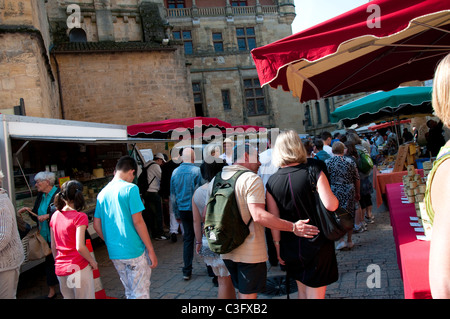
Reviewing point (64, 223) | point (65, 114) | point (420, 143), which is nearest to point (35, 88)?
point (65, 114)

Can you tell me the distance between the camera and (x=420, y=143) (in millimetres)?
10781

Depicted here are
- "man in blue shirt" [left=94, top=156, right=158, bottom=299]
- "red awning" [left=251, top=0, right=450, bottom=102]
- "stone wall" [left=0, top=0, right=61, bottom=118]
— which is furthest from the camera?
"stone wall" [left=0, top=0, right=61, bottom=118]

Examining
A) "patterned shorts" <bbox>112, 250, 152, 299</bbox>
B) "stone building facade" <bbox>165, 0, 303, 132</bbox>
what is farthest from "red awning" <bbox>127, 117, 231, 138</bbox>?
"stone building facade" <bbox>165, 0, 303, 132</bbox>

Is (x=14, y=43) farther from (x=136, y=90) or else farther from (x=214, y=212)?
(x=214, y=212)

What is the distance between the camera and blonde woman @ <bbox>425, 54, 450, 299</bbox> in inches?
41.8

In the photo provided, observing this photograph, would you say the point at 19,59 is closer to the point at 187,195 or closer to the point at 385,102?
the point at 187,195

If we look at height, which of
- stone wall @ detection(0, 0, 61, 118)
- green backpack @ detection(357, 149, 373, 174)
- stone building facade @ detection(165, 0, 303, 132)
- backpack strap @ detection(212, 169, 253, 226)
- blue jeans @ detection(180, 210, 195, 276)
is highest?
stone building facade @ detection(165, 0, 303, 132)

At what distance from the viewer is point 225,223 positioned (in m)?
2.58

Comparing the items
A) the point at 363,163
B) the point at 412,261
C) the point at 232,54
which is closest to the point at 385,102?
the point at 363,163

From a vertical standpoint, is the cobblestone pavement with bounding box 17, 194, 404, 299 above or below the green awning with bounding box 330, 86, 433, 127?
below

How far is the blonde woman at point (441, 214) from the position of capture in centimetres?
106

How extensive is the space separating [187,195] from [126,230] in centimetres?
202

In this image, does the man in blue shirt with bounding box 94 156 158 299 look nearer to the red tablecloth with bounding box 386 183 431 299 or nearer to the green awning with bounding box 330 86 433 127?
the red tablecloth with bounding box 386 183 431 299

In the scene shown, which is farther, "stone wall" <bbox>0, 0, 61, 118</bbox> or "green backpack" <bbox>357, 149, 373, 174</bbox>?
"stone wall" <bbox>0, 0, 61, 118</bbox>
